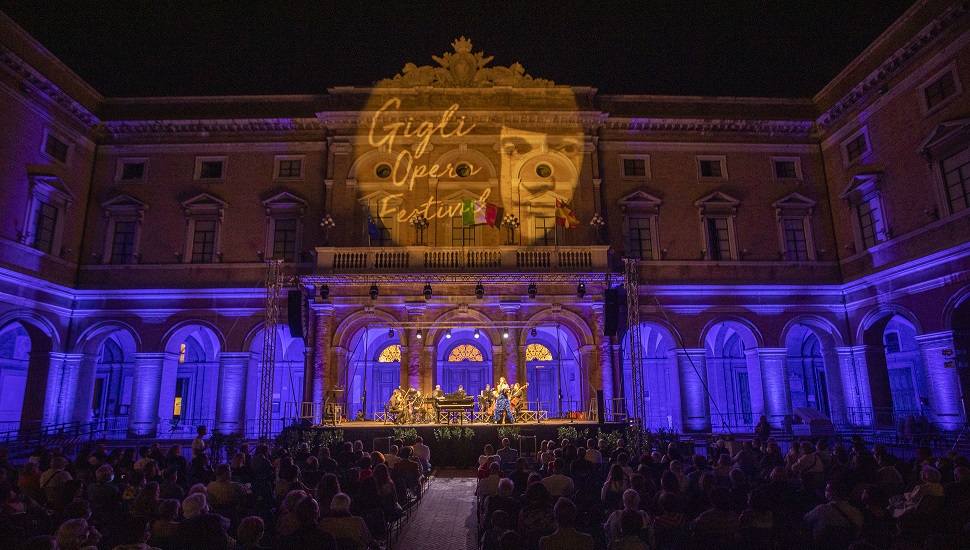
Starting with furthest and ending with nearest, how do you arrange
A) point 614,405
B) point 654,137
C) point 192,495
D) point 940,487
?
point 654,137, point 614,405, point 940,487, point 192,495

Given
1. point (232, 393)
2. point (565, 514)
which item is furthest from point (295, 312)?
point (565, 514)

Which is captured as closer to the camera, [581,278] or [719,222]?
[581,278]

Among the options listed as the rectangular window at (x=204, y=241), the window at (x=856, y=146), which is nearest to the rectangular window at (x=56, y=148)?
the rectangular window at (x=204, y=241)

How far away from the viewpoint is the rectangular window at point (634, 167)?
25.5 m

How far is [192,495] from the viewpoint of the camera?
703 cm

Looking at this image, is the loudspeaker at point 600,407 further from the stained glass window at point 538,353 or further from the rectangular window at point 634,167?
the rectangular window at point 634,167

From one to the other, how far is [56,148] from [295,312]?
12.2 m

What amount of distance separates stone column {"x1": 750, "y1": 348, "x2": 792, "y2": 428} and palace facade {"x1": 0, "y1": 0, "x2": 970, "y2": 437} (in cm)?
9

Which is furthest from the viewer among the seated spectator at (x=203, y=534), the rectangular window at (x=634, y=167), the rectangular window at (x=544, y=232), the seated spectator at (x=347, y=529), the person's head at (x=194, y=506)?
the rectangular window at (x=634, y=167)

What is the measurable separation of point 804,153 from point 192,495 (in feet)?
89.4

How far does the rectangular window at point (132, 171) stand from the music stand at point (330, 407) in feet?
44.1

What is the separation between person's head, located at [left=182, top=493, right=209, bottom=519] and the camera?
271 inches

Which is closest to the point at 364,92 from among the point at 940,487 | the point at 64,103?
the point at 64,103

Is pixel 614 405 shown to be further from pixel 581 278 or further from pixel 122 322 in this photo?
pixel 122 322
